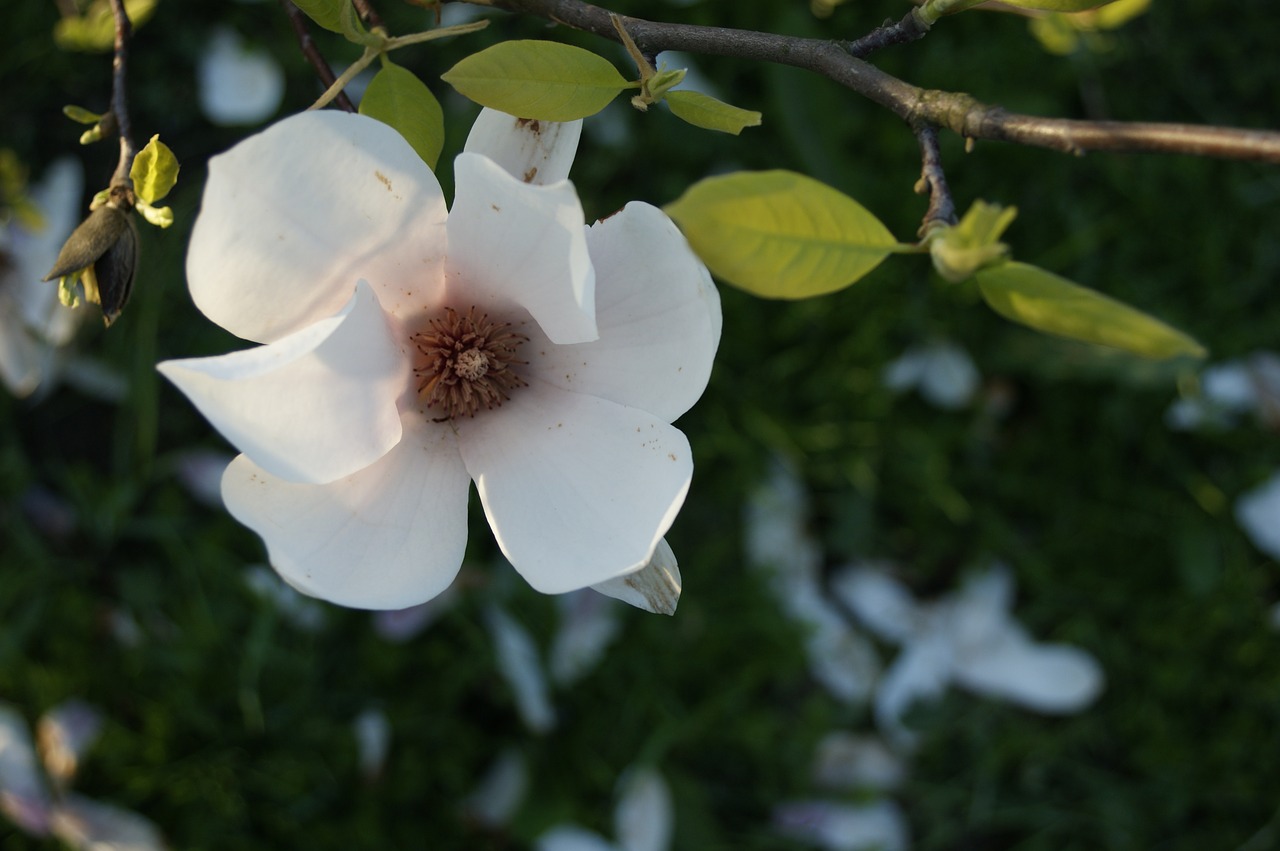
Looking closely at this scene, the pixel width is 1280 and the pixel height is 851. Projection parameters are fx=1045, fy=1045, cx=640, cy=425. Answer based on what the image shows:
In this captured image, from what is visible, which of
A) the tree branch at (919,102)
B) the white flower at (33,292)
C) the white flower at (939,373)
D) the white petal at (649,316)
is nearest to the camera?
the tree branch at (919,102)

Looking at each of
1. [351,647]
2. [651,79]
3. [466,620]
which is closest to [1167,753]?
[466,620]

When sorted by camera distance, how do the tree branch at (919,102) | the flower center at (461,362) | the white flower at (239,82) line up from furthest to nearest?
the white flower at (239,82)
the flower center at (461,362)
the tree branch at (919,102)

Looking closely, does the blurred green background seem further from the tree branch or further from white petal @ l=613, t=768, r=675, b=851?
the tree branch

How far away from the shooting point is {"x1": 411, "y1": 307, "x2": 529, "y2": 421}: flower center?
23.3 inches

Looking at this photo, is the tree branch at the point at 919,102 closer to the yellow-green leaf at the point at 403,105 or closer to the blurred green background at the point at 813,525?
the yellow-green leaf at the point at 403,105

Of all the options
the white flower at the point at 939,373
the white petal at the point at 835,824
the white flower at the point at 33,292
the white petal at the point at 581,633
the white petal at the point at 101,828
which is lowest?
the white petal at the point at 835,824

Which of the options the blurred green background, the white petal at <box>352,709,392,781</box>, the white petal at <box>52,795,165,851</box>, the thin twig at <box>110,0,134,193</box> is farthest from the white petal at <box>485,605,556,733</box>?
the thin twig at <box>110,0,134,193</box>

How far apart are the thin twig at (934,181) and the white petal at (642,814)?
91 centimetres

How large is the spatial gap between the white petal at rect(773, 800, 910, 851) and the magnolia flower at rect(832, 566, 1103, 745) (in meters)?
0.11

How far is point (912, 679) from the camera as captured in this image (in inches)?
53.5

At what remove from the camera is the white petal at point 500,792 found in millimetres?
1225

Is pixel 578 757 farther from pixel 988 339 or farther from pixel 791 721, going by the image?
pixel 988 339

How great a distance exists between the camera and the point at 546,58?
0.44 meters

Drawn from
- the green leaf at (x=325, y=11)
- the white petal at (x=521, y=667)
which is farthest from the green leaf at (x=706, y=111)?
the white petal at (x=521, y=667)
